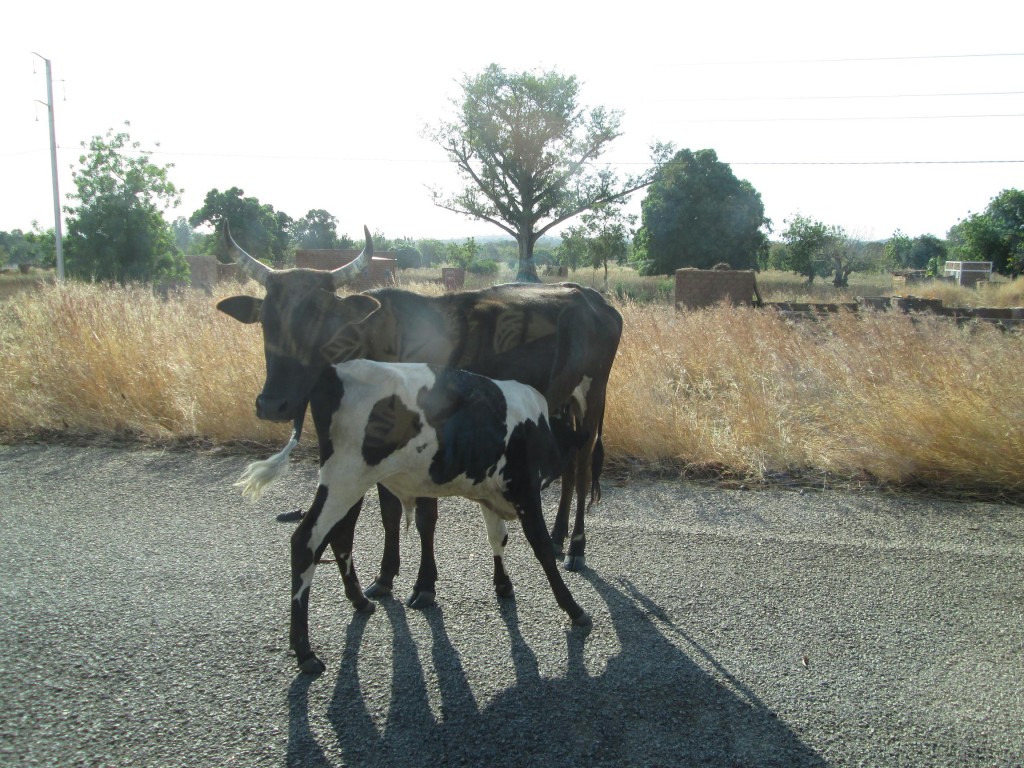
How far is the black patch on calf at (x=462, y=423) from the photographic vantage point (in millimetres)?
3402

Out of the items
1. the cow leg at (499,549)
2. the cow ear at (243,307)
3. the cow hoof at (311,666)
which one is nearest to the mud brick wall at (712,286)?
the cow leg at (499,549)

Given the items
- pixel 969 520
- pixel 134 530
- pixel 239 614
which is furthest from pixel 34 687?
pixel 969 520

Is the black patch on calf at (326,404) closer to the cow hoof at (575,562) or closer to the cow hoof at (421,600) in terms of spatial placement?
the cow hoof at (421,600)

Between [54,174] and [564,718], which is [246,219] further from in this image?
[564,718]

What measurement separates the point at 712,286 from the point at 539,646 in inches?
561

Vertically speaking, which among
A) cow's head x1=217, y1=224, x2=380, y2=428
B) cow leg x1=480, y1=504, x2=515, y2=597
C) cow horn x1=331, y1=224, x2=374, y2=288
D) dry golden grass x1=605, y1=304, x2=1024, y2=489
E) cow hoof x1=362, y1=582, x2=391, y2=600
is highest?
cow horn x1=331, y1=224, x2=374, y2=288

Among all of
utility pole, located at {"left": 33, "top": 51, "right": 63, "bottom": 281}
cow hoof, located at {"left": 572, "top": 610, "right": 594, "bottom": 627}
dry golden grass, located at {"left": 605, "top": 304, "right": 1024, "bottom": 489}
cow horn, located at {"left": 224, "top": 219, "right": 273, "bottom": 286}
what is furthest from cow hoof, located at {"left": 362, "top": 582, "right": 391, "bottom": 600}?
utility pole, located at {"left": 33, "top": 51, "right": 63, "bottom": 281}

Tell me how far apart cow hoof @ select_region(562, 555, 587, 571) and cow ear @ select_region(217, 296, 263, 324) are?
2.18 m

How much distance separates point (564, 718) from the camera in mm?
2924

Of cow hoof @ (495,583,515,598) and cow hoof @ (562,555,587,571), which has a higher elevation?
cow hoof @ (495,583,515,598)

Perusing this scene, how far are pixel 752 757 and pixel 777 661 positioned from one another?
729mm

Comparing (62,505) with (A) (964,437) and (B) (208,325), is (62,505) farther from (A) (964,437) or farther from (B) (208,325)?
(A) (964,437)

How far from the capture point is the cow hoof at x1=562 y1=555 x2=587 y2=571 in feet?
14.7

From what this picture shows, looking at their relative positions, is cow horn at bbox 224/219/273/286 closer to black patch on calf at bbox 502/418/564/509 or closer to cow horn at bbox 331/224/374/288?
cow horn at bbox 331/224/374/288
